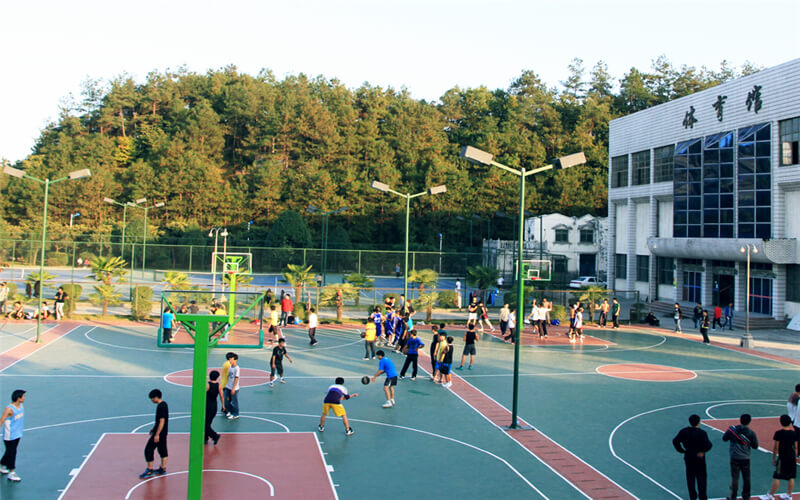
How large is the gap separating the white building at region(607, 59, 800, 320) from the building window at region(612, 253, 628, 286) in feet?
1.34

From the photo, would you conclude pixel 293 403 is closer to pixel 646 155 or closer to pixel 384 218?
pixel 646 155

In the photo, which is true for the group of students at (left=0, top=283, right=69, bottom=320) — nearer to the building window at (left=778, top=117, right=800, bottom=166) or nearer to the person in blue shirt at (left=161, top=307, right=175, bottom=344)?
the person in blue shirt at (left=161, top=307, right=175, bottom=344)

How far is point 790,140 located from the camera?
36.3 m

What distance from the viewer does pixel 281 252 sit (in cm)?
6675

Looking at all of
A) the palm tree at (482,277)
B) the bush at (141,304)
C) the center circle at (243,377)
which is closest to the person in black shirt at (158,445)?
the center circle at (243,377)

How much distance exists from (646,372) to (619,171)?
1326 inches

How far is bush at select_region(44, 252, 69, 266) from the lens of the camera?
65.3m

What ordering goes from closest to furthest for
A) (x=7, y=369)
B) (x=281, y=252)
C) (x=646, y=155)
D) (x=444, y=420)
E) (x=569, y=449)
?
(x=569, y=449)
(x=444, y=420)
(x=7, y=369)
(x=646, y=155)
(x=281, y=252)

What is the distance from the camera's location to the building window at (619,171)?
5356cm

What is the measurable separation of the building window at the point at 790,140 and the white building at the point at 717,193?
55 mm

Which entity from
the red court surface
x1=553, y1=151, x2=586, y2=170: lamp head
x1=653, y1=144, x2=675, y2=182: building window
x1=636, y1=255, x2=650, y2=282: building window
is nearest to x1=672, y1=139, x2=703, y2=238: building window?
x1=653, y1=144, x2=675, y2=182: building window

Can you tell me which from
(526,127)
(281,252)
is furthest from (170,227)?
(526,127)

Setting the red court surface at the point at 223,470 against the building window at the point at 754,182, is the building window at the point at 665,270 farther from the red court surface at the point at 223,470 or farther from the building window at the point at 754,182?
the red court surface at the point at 223,470

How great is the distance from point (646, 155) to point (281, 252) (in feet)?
116
